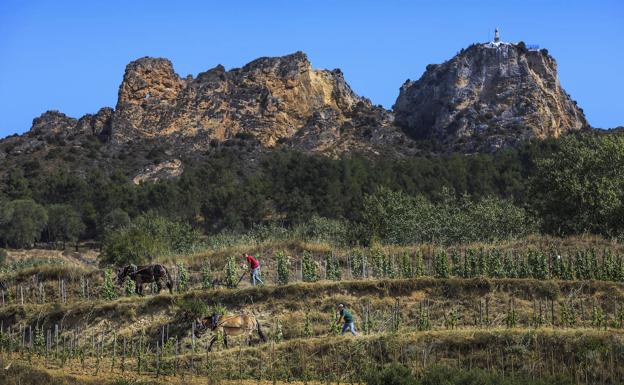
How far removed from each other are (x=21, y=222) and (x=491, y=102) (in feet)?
231

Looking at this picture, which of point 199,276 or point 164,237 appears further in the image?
point 164,237

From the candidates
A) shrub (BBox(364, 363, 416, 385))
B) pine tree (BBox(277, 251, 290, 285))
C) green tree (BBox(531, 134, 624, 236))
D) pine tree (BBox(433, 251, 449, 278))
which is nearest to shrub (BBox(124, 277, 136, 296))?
pine tree (BBox(277, 251, 290, 285))

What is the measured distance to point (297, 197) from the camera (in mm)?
88000

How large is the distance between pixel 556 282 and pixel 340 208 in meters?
53.8

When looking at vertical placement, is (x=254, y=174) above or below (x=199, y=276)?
above

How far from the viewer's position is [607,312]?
29.6 metres

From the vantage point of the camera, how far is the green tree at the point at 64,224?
85.7m

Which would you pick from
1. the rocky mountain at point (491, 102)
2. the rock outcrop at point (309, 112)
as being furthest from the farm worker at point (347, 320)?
the rocky mountain at point (491, 102)

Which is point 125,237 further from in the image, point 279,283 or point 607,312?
point 607,312

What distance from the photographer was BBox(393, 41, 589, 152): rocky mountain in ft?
406

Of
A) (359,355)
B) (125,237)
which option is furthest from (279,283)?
(125,237)

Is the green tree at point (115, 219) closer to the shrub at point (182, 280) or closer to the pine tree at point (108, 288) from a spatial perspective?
the pine tree at point (108, 288)

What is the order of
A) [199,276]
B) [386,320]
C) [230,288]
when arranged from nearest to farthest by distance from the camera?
[386,320], [230,288], [199,276]

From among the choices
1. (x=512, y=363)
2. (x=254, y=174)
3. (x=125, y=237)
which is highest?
(x=254, y=174)
